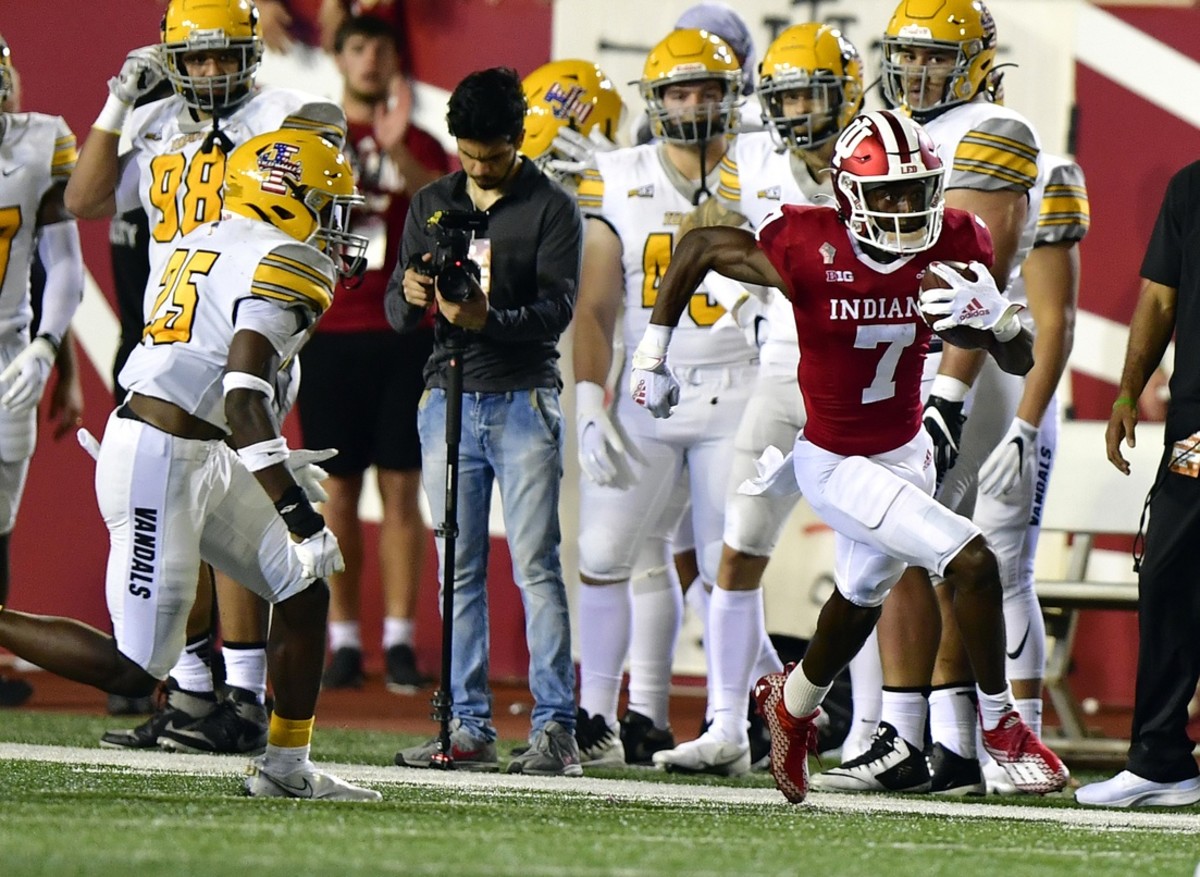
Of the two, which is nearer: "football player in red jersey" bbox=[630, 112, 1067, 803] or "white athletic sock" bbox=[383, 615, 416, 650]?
"football player in red jersey" bbox=[630, 112, 1067, 803]

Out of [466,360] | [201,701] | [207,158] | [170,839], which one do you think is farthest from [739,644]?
[170,839]

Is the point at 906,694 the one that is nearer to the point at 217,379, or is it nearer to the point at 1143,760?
the point at 1143,760

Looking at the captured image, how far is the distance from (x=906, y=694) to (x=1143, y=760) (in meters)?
0.58

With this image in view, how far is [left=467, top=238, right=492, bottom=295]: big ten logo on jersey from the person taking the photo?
532 cm

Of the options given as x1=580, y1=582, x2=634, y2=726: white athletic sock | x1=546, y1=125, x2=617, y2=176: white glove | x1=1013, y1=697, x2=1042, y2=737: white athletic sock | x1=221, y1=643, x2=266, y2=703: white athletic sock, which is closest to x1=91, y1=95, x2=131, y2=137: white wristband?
x1=546, y1=125, x2=617, y2=176: white glove

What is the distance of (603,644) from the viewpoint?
230 inches

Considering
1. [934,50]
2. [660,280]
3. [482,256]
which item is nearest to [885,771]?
[660,280]

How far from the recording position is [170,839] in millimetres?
3596

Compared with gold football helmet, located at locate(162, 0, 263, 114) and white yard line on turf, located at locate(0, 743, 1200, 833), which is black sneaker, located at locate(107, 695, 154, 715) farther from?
gold football helmet, located at locate(162, 0, 263, 114)

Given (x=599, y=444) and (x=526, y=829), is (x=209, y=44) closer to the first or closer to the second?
(x=599, y=444)

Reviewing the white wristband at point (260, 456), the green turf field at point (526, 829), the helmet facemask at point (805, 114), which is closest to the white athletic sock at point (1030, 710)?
the green turf field at point (526, 829)

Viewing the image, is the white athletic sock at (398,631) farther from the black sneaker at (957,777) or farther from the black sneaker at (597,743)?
the black sneaker at (957,777)

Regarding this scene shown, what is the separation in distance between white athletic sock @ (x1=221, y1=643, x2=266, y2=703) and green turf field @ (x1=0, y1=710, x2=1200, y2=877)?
342 millimetres

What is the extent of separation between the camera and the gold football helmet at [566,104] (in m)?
6.43
